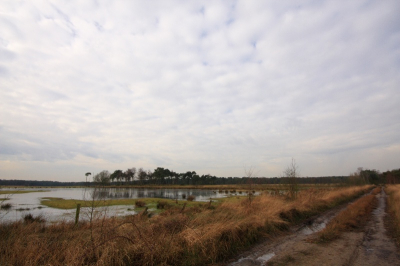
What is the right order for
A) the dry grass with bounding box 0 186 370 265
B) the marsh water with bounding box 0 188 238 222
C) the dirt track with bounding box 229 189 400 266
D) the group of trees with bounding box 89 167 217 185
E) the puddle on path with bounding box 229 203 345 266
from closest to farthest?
the dry grass with bounding box 0 186 370 265, the dirt track with bounding box 229 189 400 266, the puddle on path with bounding box 229 203 345 266, the marsh water with bounding box 0 188 238 222, the group of trees with bounding box 89 167 217 185

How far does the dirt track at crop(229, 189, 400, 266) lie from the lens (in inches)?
231

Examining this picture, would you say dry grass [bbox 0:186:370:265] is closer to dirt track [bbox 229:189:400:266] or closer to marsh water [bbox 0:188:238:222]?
dirt track [bbox 229:189:400:266]

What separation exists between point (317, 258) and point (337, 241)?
2.53m

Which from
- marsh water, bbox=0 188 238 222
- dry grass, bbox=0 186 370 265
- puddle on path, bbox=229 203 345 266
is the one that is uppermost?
dry grass, bbox=0 186 370 265

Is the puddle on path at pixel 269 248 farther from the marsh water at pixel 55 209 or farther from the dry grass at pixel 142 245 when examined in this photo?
the marsh water at pixel 55 209

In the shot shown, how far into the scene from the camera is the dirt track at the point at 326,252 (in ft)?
19.2

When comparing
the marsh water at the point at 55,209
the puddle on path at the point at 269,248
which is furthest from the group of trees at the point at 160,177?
the puddle on path at the point at 269,248

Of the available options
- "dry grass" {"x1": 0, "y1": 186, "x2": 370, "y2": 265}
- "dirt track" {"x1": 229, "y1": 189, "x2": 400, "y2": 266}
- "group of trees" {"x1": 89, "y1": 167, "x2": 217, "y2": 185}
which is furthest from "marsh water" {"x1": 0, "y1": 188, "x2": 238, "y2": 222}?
"group of trees" {"x1": 89, "y1": 167, "x2": 217, "y2": 185}

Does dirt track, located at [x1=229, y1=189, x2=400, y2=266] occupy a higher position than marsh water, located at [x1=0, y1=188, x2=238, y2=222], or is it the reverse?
dirt track, located at [x1=229, y1=189, x2=400, y2=266]

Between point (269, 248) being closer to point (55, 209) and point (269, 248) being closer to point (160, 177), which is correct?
point (55, 209)

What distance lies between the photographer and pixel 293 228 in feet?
34.2

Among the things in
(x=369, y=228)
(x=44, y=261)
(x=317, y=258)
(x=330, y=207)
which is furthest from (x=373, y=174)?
(x=44, y=261)

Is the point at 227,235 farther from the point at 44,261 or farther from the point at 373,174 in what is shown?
the point at 373,174

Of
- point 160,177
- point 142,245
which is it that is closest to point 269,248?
point 142,245
